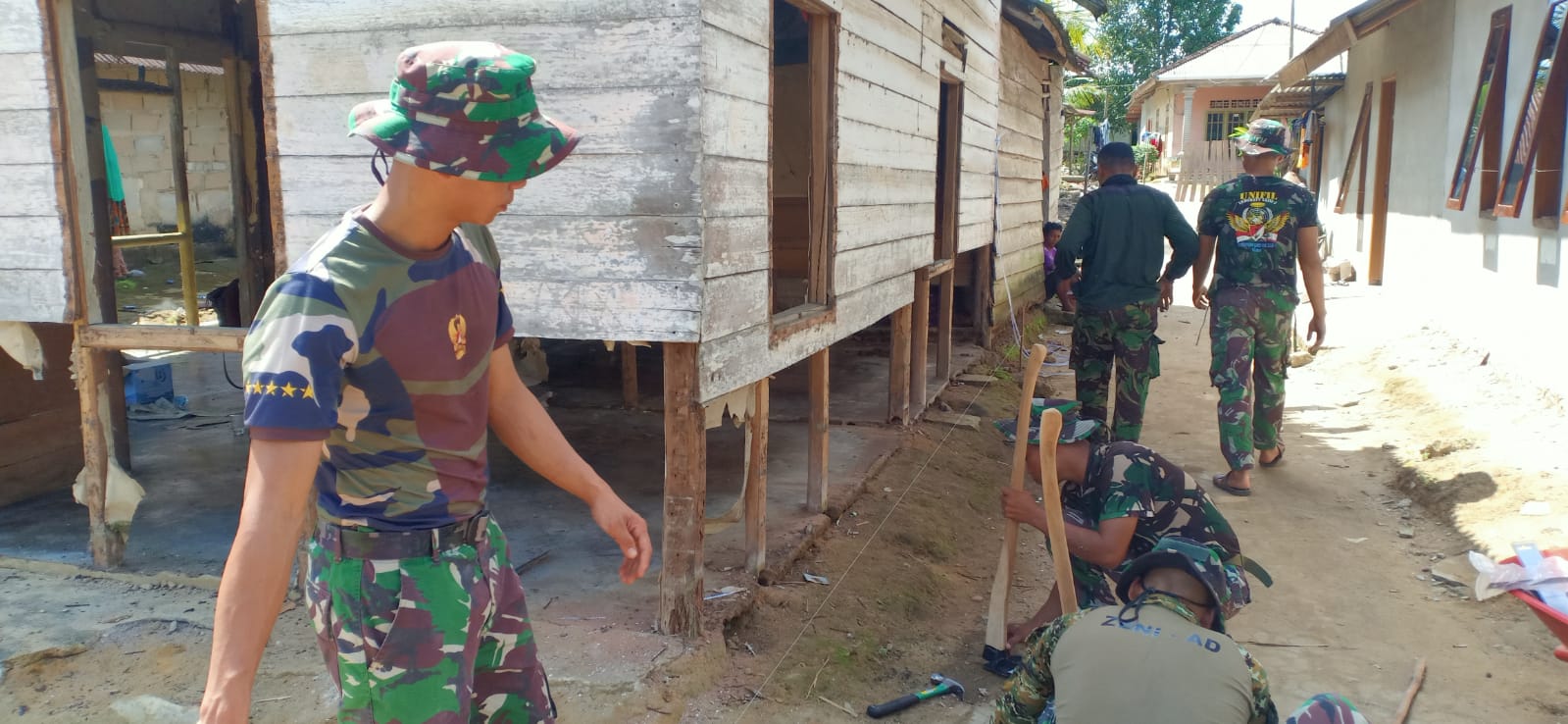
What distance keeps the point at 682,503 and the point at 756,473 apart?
67 centimetres

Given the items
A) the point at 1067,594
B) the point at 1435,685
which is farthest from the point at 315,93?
the point at 1435,685

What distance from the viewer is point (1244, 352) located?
6.13 m

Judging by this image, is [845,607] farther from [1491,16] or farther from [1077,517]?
[1491,16]

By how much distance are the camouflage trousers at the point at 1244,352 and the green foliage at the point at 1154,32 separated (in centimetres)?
4110

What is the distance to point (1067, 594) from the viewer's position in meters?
3.42

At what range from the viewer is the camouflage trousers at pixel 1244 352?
239 inches

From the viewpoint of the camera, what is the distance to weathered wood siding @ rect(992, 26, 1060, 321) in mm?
10828

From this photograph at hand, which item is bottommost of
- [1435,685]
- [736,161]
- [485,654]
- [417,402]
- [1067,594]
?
[1435,685]

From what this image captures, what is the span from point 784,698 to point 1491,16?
8.65 metres

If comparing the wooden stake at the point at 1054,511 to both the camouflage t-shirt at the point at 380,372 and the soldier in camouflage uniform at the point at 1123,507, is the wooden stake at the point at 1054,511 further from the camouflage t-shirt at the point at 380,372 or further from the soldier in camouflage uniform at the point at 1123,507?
the camouflage t-shirt at the point at 380,372

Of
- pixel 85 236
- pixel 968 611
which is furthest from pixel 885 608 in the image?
pixel 85 236

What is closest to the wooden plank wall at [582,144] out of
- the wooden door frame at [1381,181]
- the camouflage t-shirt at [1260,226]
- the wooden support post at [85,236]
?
the wooden support post at [85,236]

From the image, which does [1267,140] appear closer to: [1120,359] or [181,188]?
[1120,359]

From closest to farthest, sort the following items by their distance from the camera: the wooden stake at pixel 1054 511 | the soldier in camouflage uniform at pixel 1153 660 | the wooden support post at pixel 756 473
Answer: the soldier in camouflage uniform at pixel 1153 660
the wooden stake at pixel 1054 511
the wooden support post at pixel 756 473
